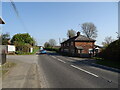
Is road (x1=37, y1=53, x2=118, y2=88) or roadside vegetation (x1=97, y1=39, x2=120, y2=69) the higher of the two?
roadside vegetation (x1=97, y1=39, x2=120, y2=69)

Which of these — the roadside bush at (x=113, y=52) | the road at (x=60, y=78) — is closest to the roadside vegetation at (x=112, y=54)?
the roadside bush at (x=113, y=52)

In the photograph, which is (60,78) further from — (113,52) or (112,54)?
(112,54)

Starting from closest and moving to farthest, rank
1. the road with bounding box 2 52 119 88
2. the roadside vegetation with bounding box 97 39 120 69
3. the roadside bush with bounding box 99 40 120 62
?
the road with bounding box 2 52 119 88 < the roadside vegetation with bounding box 97 39 120 69 < the roadside bush with bounding box 99 40 120 62

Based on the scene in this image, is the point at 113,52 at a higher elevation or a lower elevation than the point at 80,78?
higher

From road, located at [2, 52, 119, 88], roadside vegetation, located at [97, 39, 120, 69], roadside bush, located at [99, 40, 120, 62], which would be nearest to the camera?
road, located at [2, 52, 119, 88]

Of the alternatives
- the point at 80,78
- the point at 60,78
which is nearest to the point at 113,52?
the point at 80,78

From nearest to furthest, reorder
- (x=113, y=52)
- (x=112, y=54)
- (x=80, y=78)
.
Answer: (x=80, y=78) → (x=113, y=52) → (x=112, y=54)

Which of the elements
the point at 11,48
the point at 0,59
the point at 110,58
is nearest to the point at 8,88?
the point at 0,59

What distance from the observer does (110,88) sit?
8273mm

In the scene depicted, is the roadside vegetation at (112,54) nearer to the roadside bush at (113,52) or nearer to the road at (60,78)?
the roadside bush at (113,52)

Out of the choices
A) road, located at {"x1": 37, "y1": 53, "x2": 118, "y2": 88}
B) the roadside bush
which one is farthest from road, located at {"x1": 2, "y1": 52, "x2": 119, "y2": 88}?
the roadside bush

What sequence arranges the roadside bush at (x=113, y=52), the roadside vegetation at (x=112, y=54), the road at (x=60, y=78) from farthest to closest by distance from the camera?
the roadside bush at (x=113, y=52) → the roadside vegetation at (x=112, y=54) → the road at (x=60, y=78)

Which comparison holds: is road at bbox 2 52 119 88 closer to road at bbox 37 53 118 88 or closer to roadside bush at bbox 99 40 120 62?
road at bbox 37 53 118 88

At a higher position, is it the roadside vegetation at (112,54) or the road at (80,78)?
the roadside vegetation at (112,54)
